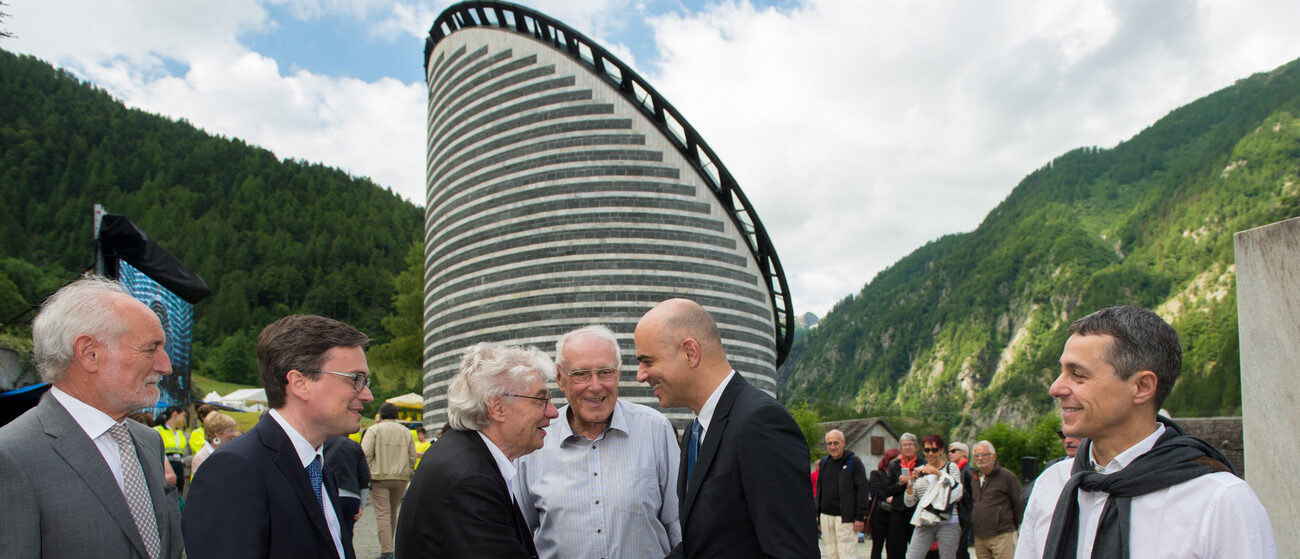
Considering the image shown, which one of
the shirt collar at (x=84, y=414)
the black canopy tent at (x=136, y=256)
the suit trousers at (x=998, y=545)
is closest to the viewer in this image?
the shirt collar at (x=84, y=414)

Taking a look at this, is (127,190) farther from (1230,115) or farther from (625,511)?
(1230,115)

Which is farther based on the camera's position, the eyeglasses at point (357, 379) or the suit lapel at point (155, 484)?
the eyeglasses at point (357, 379)

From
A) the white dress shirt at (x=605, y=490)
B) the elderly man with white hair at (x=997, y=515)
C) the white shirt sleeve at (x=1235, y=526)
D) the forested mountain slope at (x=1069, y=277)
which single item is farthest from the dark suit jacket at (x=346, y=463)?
the forested mountain slope at (x=1069, y=277)

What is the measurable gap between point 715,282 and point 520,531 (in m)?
27.2

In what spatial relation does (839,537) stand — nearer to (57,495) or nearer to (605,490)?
(605,490)

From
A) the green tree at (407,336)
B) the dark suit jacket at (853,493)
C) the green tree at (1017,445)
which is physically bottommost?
the green tree at (1017,445)

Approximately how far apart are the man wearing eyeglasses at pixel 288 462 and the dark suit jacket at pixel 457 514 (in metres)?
0.26

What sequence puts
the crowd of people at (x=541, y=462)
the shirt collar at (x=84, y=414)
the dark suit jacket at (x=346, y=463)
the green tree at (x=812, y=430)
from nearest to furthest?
the crowd of people at (x=541, y=462) < the shirt collar at (x=84, y=414) < the dark suit jacket at (x=346, y=463) < the green tree at (x=812, y=430)

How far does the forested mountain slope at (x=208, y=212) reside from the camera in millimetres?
87312

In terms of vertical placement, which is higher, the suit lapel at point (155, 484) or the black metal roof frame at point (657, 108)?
the black metal roof frame at point (657, 108)

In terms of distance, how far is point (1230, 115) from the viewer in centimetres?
15862

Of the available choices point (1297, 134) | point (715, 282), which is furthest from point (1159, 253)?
point (715, 282)

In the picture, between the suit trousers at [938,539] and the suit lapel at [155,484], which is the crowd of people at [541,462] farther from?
the suit trousers at [938,539]

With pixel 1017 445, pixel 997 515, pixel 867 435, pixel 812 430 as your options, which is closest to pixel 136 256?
pixel 997 515
